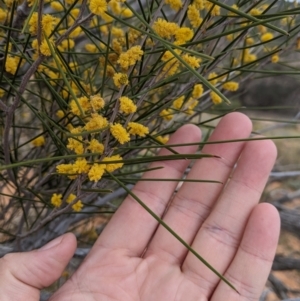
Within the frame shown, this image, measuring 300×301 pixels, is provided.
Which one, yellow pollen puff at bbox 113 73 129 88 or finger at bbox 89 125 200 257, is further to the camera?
finger at bbox 89 125 200 257

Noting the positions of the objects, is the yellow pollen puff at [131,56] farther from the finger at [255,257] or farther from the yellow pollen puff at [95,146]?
the finger at [255,257]

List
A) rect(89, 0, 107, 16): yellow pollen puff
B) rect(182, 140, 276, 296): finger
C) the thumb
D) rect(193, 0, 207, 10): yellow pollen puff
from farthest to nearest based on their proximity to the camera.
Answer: rect(182, 140, 276, 296): finger < the thumb < rect(193, 0, 207, 10): yellow pollen puff < rect(89, 0, 107, 16): yellow pollen puff

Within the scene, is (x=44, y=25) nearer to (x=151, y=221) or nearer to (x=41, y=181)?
(x=41, y=181)

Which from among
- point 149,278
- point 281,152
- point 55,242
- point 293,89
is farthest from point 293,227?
point 293,89

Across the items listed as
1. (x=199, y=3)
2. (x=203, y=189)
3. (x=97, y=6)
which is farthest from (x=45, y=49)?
(x=203, y=189)

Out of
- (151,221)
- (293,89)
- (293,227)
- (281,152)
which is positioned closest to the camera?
(151,221)

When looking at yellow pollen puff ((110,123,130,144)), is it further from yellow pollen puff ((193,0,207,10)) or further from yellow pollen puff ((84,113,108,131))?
yellow pollen puff ((193,0,207,10))

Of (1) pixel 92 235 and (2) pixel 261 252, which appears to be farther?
(1) pixel 92 235

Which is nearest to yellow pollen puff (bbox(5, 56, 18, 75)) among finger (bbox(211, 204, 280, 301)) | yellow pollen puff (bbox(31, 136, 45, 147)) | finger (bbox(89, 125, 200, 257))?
yellow pollen puff (bbox(31, 136, 45, 147))
